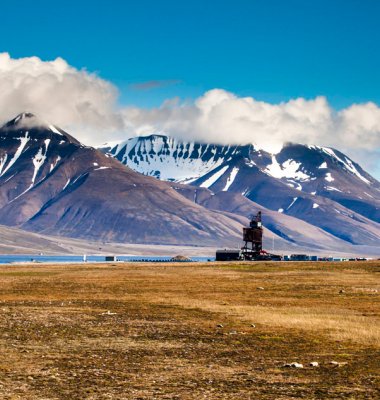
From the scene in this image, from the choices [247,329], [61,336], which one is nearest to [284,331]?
[247,329]

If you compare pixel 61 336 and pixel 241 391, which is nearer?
pixel 241 391

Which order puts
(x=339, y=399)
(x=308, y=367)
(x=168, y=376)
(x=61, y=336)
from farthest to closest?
(x=61, y=336), (x=308, y=367), (x=168, y=376), (x=339, y=399)

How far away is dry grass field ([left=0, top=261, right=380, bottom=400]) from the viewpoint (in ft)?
84.9

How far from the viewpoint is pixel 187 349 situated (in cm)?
3622

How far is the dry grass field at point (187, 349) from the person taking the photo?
Result: 25.9 metres

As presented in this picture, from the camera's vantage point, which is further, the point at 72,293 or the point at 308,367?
the point at 72,293

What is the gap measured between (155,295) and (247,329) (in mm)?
35365

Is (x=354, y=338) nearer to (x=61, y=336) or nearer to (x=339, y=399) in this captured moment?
(x=61, y=336)

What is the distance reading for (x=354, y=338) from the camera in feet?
135

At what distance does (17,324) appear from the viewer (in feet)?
149

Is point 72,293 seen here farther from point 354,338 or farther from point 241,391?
point 241,391

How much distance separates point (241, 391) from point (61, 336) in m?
16.6

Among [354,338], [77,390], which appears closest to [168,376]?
[77,390]

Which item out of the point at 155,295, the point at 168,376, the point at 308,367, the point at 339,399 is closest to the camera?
the point at 339,399
